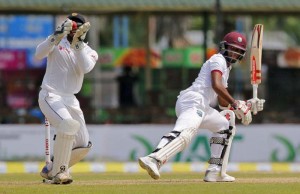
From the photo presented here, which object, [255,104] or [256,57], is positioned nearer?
[255,104]

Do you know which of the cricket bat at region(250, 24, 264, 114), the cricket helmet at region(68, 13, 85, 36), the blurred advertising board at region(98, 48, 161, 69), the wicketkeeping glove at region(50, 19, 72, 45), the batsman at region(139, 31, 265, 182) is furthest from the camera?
the blurred advertising board at region(98, 48, 161, 69)

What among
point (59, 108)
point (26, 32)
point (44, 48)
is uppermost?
point (44, 48)

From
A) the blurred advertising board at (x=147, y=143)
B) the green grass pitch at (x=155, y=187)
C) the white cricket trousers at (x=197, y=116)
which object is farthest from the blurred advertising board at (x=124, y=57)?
the white cricket trousers at (x=197, y=116)

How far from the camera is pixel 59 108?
42.1ft

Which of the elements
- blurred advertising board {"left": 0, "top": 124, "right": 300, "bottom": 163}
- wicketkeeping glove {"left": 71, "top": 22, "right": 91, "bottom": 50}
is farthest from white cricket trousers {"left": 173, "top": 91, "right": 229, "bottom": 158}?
blurred advertising board {"left": 0, "top": 124, "right": 300, "bottom": 163}

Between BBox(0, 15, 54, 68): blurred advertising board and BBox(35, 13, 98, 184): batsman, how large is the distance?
75.6ft

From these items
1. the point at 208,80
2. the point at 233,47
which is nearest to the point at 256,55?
the point at 233,47

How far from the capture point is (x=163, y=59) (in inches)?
1232

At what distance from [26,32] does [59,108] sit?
25959 mm

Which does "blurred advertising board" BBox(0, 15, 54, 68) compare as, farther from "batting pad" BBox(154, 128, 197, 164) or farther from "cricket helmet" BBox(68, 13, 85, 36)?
"batting pad" BBox(154, 128, 197, 164)

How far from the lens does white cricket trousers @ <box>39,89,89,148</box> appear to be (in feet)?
42.0

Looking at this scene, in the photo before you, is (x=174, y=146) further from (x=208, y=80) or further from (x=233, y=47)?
(x=233, y=47)

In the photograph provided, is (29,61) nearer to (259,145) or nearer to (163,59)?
(163,59)

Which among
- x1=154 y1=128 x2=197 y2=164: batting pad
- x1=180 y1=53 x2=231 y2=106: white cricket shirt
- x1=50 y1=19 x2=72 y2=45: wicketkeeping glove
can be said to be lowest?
x1=154 y1=128 x2=197 y2=164: batting pad
